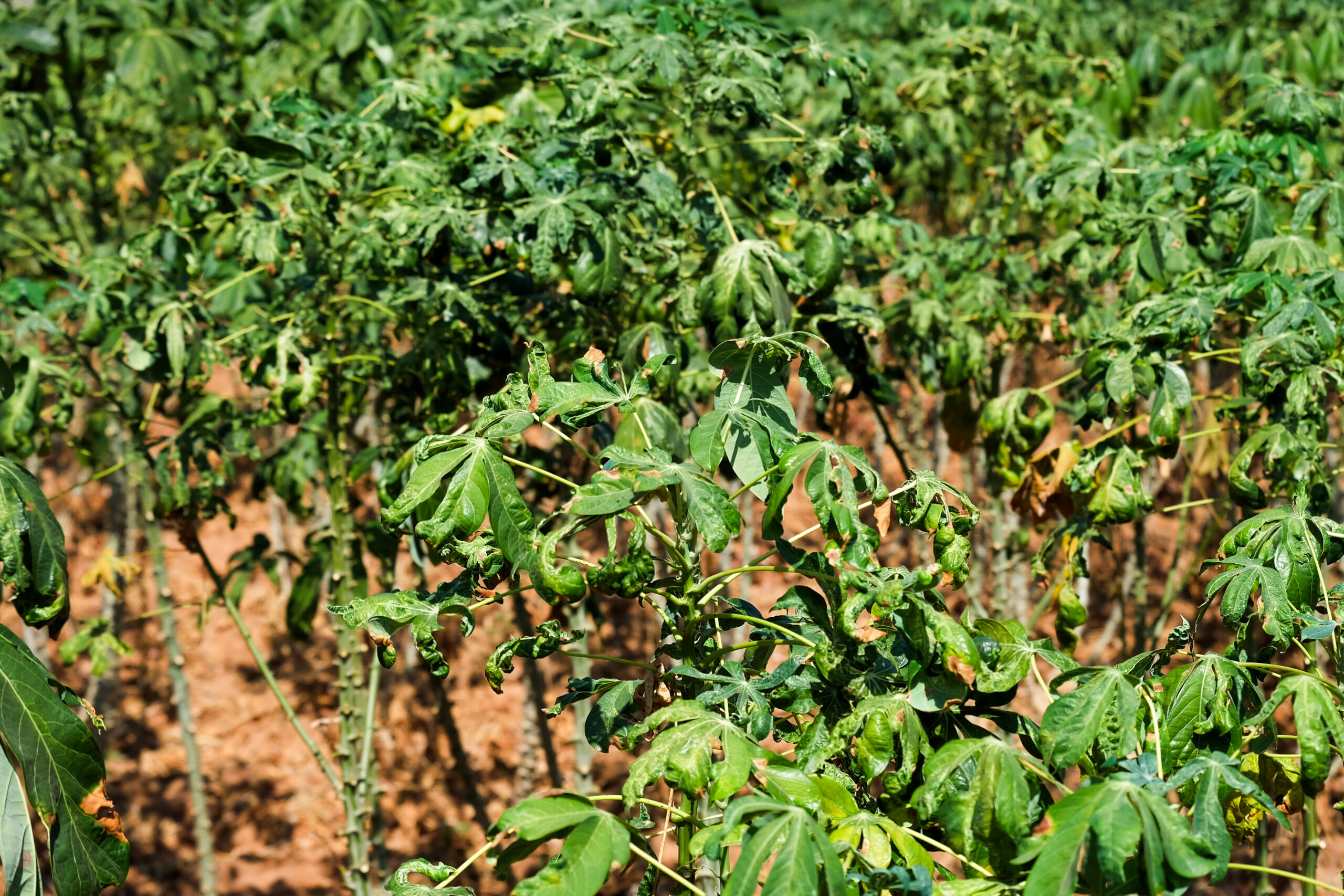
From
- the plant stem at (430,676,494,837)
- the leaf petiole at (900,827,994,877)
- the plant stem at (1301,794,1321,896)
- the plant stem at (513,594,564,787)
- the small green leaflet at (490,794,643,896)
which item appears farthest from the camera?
the plant stem at (513,594,564,787)

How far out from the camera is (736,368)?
1834mm

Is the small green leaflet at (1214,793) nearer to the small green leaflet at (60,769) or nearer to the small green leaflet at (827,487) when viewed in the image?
the small green leaflet at (827,487)

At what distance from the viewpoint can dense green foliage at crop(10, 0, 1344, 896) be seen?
5.07 ft

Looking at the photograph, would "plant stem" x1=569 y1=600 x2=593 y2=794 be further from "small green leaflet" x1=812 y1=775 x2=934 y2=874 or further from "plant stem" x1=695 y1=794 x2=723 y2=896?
"small green leaflet" x1=812 y1=775 x2=934 y2=874

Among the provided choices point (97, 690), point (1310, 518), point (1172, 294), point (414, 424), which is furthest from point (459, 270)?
point (97, 690)

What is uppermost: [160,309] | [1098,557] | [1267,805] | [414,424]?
[160,309]

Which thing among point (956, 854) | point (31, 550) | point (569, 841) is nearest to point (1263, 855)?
point (956, 854)

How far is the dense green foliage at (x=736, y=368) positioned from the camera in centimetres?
154

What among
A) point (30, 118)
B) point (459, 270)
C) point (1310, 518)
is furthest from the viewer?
point (30, 118)

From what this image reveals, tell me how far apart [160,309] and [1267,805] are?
9.71 ft

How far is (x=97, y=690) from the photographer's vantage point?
634cm

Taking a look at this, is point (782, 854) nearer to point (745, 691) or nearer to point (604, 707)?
point (745, 691)

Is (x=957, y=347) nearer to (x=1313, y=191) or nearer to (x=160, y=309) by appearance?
(x=1313, y=191)

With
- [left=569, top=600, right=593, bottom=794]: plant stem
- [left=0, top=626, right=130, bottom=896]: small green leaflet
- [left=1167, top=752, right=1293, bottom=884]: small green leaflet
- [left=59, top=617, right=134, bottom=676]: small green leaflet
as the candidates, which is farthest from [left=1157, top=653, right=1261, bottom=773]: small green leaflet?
[left=59, top=617, right=134, bottom=676]: small green leaflet
